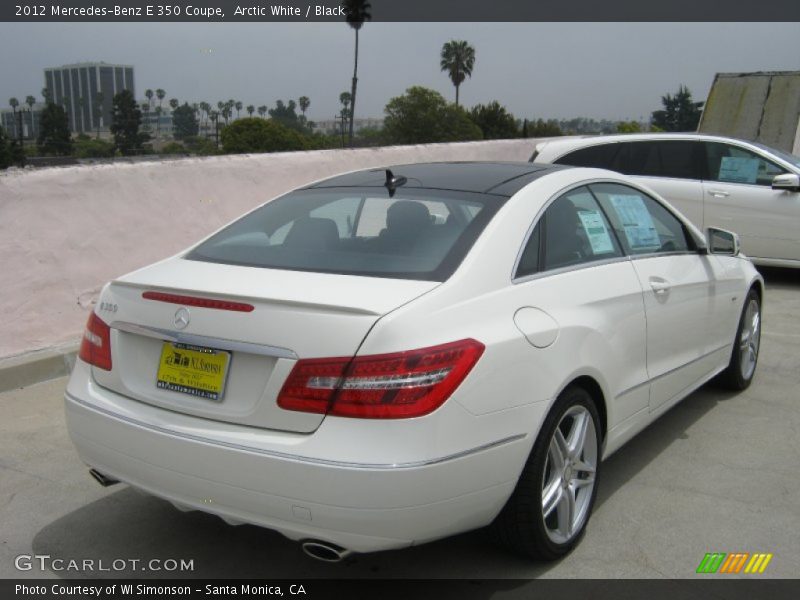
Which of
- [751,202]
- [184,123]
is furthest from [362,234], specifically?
[184,123]

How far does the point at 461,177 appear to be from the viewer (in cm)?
377

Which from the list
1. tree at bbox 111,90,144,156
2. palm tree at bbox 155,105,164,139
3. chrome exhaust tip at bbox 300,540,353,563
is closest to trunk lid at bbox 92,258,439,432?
chrome exhaust tip at bbox 300,540,353,563

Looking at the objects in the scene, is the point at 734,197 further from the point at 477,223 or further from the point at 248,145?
the point at 248,145

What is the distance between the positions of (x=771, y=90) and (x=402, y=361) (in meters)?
15.7

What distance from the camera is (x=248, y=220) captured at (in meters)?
3.86

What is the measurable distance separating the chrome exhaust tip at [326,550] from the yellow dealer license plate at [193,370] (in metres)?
0.56

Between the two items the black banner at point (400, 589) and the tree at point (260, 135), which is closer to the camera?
the black banner at point (400, 589)

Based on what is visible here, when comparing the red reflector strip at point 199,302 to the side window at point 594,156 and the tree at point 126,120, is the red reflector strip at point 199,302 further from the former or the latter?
the tree at point 126,120

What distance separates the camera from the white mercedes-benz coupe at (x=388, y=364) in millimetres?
2590

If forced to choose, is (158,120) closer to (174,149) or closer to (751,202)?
(174,149)

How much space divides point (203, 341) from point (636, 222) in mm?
2359

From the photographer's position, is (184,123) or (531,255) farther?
(184,123)

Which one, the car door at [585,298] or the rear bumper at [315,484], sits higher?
the car door at [585,298]

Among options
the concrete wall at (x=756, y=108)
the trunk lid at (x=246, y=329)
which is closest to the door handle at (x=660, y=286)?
the trunk lid at (x=246, y=329)
